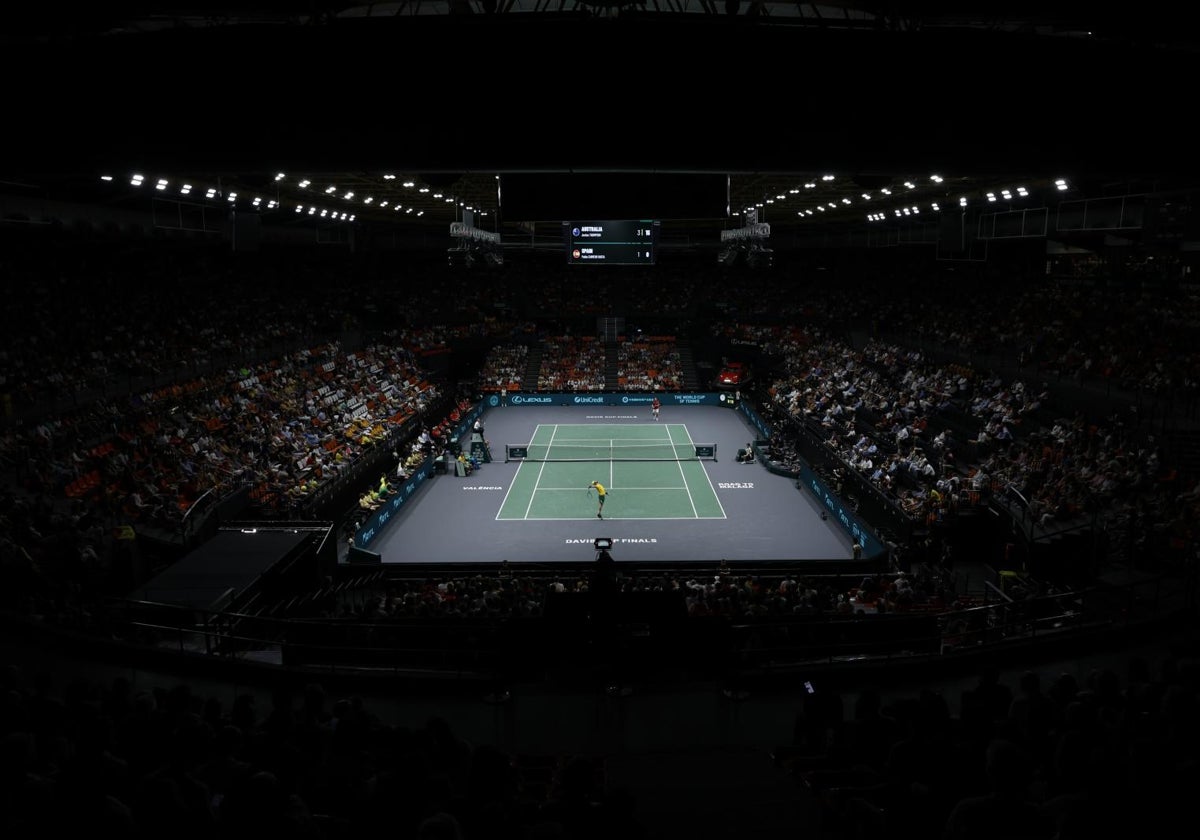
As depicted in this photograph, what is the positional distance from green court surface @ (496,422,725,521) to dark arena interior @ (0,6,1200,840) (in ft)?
1.32

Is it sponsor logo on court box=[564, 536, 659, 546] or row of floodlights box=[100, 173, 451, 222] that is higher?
row of floodlights box=[100, 173, 451, 222]

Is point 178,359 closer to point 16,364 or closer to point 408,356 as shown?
point 16,364

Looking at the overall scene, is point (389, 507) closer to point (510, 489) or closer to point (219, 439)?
point (510, 489)

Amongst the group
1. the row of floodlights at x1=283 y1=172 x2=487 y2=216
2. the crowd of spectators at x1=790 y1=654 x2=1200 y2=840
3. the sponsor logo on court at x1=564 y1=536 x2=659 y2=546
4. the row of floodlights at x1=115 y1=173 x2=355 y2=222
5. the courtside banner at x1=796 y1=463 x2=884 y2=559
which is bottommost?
the sponsor logo on court at x1=564 y1=536 x2=659 y2=546

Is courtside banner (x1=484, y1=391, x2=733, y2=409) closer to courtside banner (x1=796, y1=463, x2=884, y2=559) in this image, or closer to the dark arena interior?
the dark arena interior

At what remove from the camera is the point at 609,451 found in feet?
115

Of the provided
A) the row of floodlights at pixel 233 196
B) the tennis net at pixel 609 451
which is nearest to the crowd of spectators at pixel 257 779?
the row of floodlights at pixel 233 196

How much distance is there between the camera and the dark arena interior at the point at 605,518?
5023 mm

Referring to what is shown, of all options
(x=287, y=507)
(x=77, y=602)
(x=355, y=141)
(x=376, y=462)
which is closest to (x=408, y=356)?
(x=376, y=462)

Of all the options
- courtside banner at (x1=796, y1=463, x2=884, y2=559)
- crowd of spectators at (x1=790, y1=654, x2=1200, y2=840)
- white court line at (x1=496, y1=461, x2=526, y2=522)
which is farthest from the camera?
white court line at (x1=496, y1=461, x2=526, y2=522)

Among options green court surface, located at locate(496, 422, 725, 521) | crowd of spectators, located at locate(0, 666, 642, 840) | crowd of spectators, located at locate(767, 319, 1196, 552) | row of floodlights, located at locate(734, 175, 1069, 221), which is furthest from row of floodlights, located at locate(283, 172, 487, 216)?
crowd of spectators, located at locate(0, 666, 642, 840)

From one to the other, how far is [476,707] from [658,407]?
1339 inches

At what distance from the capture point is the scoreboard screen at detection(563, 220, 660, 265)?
23.4 metres

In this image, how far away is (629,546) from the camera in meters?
22.4
